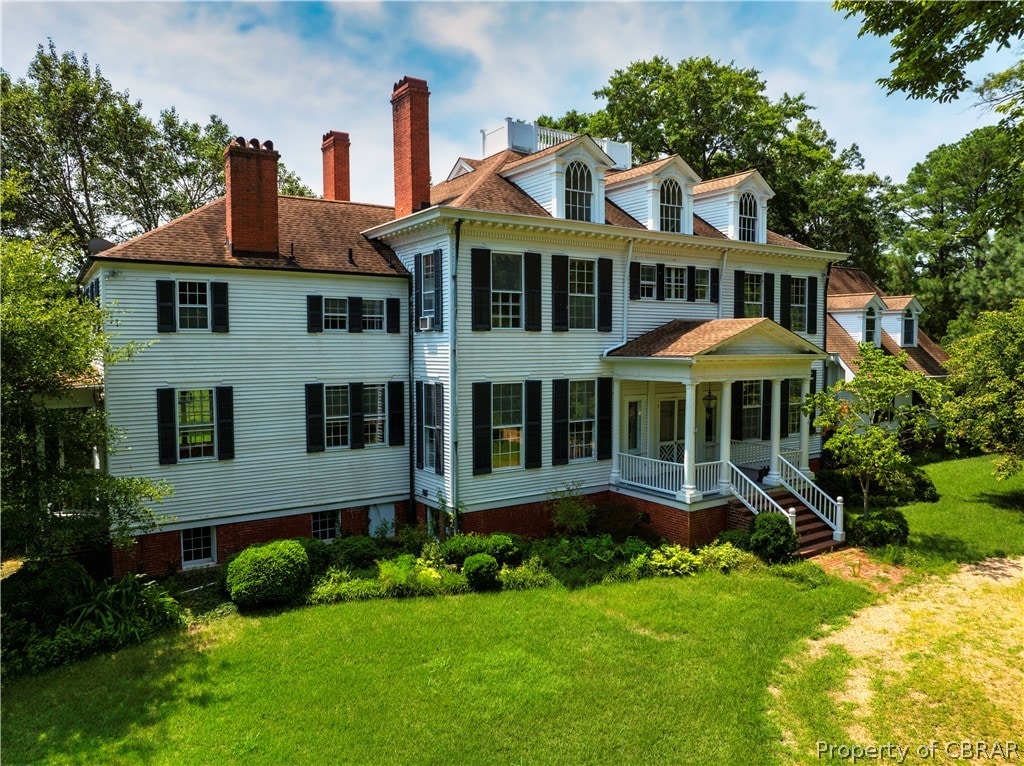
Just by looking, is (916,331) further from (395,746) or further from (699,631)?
(395,746)

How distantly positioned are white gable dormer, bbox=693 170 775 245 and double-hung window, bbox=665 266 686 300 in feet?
7.70

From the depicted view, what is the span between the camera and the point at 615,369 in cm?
1834

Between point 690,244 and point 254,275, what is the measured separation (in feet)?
39.3

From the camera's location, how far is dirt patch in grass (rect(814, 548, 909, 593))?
46.9ft

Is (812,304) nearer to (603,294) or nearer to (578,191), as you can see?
(603,294)

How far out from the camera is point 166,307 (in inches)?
576

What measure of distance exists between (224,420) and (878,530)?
16.3 m

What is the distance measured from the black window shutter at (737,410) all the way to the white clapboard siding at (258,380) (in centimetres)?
1039

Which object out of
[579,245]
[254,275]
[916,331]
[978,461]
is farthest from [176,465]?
[916,331]

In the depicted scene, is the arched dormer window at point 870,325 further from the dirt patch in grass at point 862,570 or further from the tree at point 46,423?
the tree at point 46,423

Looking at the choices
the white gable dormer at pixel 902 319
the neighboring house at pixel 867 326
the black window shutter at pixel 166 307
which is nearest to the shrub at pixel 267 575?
the black window shutter at pixel 166 307

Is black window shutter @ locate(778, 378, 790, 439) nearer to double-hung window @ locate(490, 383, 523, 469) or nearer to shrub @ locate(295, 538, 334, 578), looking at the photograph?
double-hung window @ locate(490, 383, 523, 469)

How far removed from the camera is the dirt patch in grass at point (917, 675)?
8.92m

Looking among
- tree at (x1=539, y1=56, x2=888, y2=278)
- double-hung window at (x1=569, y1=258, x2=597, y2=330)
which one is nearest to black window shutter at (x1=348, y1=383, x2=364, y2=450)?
double-hung window at (x1=569, y1=258, x2=597, y2=330)
